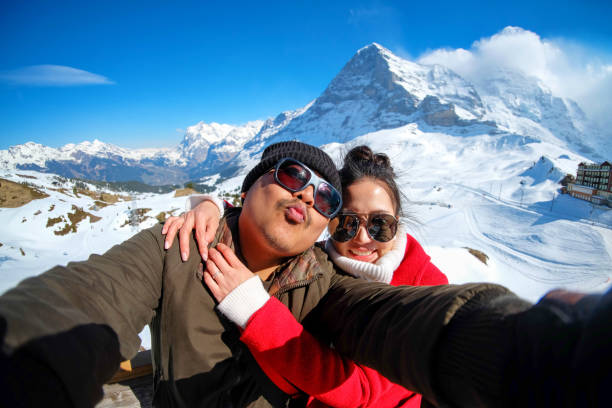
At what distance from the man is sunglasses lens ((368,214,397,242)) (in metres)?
0.58

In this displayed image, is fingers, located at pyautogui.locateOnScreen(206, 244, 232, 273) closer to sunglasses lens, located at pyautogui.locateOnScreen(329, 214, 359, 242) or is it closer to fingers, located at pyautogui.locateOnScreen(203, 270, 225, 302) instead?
fingers, located at pyautogui.locateOnScreen(203, 270, 225, 302)

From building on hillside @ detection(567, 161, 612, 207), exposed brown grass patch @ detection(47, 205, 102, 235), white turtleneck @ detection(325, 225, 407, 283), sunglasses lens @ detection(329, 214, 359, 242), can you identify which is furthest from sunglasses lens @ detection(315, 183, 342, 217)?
building on hillside @ detection(567, 161, 612, 207)

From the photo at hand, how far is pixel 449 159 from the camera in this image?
116062mm

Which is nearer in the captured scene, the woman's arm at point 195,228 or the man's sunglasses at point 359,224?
the woman's arm at point 195,228

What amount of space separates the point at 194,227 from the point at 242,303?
71 cm

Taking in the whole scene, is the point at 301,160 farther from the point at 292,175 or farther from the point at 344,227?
the point at 344,227

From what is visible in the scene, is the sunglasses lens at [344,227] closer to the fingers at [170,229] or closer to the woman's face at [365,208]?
the woman's face at [365,208]

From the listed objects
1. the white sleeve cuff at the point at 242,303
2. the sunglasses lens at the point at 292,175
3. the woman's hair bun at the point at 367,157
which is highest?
the woman's hair bun at the point at 367,157

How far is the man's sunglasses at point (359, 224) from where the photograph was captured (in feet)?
9.12

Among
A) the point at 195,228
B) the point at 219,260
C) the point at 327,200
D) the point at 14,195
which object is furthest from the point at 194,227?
the point at 14,195

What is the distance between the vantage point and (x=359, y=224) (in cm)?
279

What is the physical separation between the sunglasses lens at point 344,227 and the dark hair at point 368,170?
37cm

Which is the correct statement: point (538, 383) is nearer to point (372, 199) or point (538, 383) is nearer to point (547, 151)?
point (372, 199)

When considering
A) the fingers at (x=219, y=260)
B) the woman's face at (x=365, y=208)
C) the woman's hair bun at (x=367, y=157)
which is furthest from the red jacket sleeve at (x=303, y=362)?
the woman's hair bun at (x=367, y=157)
